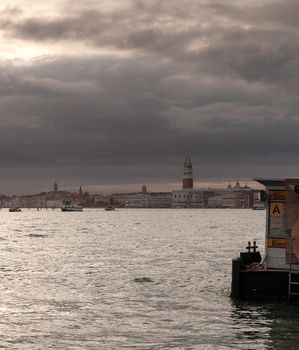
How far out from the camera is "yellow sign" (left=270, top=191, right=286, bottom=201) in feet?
100

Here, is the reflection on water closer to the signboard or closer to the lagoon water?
the lagoon water

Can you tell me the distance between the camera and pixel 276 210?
30938 mm

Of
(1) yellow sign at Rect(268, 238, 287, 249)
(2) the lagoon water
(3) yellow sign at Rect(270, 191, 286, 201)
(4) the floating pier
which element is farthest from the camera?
(1) yellow sign at Rect(268, 238, 287, 249)

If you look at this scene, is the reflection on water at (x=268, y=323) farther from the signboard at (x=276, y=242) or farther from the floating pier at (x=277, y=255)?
the signboard at (x=276, y=242)

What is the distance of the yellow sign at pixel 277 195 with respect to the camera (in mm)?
30625

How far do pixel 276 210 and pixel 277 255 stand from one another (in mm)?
1951

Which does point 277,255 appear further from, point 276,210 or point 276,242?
point 276,210

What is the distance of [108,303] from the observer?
1286 inches

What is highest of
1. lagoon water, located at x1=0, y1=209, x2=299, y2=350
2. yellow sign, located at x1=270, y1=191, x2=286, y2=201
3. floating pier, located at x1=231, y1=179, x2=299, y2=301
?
yellow sign, located at x1=270, y1=191, x2=286, y2=201

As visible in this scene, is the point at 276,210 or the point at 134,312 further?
the point at 276,210

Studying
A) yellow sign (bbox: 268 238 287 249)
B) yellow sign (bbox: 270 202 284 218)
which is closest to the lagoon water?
yellow sign (bbox: 268 238 287 249)

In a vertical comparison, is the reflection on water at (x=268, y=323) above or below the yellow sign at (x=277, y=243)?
below

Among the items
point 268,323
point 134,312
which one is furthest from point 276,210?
point 134,312

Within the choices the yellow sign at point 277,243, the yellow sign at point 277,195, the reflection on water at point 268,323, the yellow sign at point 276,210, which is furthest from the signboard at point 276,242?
the reflection on water at point 268,323
